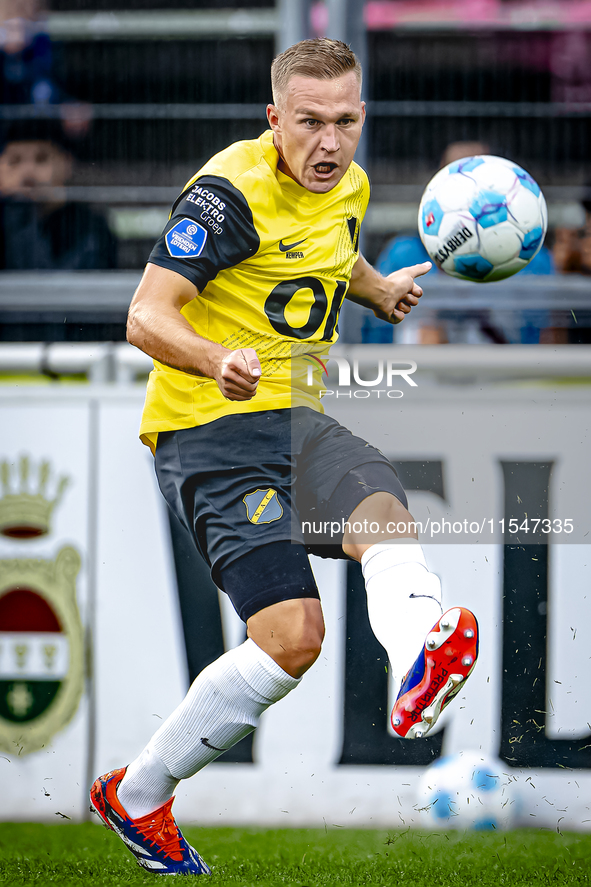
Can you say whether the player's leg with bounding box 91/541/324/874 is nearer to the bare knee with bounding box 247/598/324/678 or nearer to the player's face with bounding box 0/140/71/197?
the bare knee with bounding box 247/598/324/678

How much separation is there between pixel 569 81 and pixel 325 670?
85.2 inches

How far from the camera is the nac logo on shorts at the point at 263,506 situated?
92.9 inches

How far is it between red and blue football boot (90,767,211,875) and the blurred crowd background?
5.06 feet

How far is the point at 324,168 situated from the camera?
2473 mm

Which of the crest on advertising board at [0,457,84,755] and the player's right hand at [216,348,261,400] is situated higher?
the player's right hand at [216,348,261,400]

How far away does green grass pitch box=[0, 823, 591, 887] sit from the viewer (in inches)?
104

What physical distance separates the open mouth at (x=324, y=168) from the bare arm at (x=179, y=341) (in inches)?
18.0

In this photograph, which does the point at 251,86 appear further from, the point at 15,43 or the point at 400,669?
the point at 400,669

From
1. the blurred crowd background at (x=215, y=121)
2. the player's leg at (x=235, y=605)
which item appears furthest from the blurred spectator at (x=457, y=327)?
the player's leg at (x=235, y=605)

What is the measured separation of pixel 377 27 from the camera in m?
3.39

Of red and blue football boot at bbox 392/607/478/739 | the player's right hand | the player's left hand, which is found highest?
the player's left hand

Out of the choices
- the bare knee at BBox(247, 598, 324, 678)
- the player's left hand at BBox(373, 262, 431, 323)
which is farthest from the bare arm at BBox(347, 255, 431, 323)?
the bare knee at BBox(247, 598, 324, 678)

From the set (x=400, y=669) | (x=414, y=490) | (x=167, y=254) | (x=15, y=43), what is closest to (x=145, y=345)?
(x=167, y=254)

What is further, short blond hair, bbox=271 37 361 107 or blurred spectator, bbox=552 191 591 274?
blurred spectator, bbox=552 191 591 274
